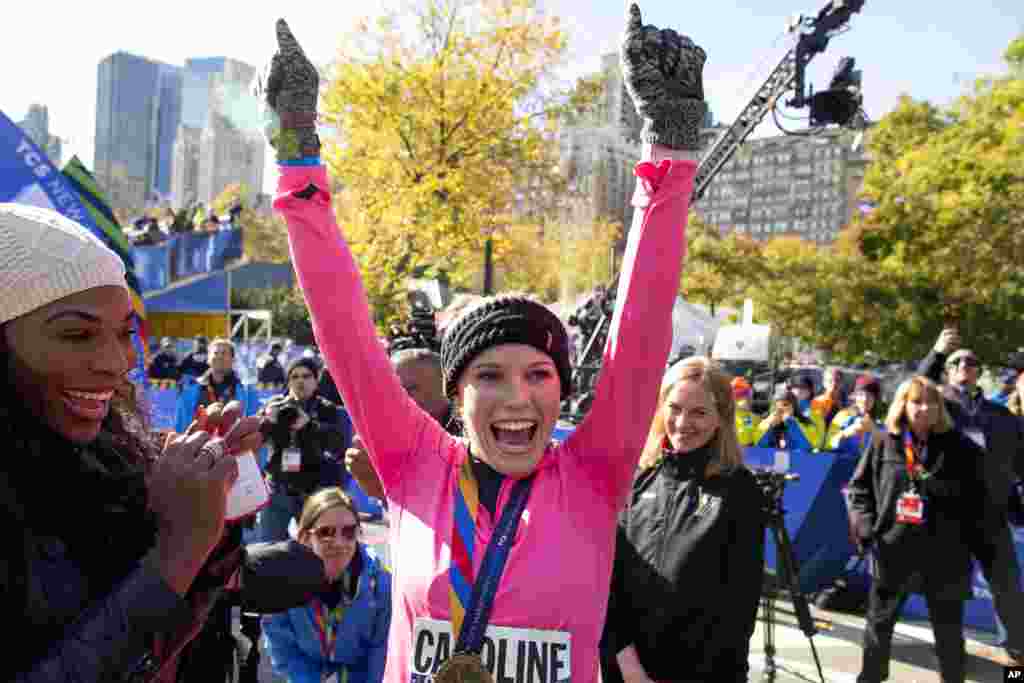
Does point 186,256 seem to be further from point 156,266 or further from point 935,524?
point 935,524

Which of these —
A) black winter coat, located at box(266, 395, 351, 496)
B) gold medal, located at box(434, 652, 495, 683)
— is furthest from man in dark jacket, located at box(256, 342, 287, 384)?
gold medal, located at box(434, 652, 495, 683)

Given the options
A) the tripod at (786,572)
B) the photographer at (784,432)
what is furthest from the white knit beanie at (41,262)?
the photographer at (784,432)

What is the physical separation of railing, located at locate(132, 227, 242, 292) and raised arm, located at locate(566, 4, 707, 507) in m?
23.5

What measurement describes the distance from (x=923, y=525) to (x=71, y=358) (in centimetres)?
477

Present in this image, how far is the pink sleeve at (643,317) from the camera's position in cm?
169

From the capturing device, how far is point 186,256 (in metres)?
24.2

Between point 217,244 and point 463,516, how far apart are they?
24.6 metres

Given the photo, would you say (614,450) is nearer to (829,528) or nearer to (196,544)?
(196,544)

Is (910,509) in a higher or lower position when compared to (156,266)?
lower

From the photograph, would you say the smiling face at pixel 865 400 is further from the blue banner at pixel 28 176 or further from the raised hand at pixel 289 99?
the raised hand at pixel 289 99

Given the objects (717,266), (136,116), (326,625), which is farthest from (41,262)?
(136,116)

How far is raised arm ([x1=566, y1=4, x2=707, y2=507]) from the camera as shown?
1.63 meters

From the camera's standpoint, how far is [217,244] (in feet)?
81.2

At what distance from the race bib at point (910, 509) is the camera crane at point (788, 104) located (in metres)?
6.38
